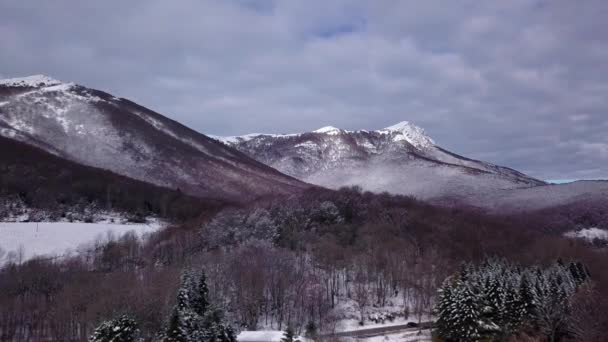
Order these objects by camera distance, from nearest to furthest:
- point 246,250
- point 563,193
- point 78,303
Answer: point 78,303, point 246,250, point 563,193

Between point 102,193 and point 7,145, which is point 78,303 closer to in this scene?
point 102,193

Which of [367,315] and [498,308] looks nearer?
[498,308]

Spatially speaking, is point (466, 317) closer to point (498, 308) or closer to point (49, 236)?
point (498, 308)

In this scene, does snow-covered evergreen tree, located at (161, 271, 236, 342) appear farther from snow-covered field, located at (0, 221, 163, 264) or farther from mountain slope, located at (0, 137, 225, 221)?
mountain slope, located at (0, 137, 225, 221)

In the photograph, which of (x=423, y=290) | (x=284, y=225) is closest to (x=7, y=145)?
(x=284, y=225)

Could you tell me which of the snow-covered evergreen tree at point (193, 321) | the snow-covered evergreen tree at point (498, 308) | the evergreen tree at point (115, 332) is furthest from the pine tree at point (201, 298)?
the snow-covered evergreen tree at point (498, 308)

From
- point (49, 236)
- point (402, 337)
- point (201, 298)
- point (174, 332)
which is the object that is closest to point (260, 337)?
point (201, 298)
